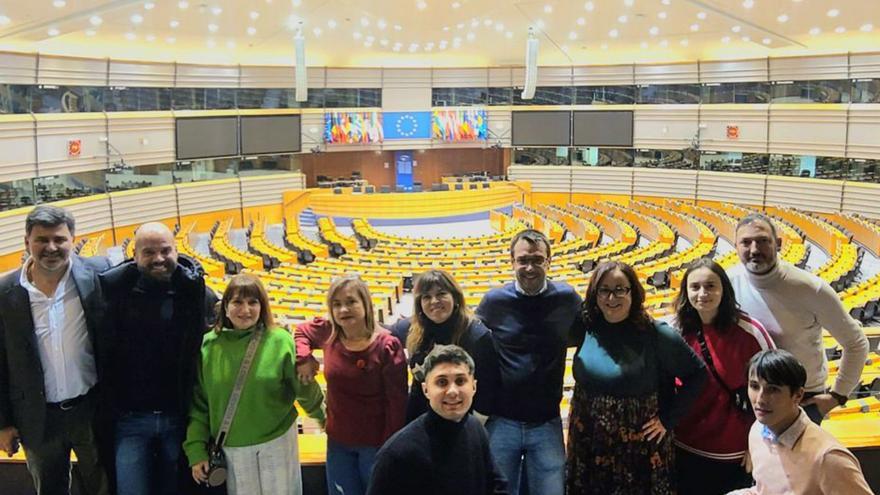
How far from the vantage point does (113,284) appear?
11.9ft

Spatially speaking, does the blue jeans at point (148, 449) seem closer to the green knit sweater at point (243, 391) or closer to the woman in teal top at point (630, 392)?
the green knit sweater at point (243, 391)

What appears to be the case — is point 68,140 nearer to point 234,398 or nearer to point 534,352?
point 234,398

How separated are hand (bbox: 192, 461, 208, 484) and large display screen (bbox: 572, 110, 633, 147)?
29962 millimetres

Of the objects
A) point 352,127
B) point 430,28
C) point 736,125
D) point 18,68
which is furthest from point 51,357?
point 736,125

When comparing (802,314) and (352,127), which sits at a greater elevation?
(352,127)

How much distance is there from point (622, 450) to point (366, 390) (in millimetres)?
1300

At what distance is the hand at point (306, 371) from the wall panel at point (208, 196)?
25.9m

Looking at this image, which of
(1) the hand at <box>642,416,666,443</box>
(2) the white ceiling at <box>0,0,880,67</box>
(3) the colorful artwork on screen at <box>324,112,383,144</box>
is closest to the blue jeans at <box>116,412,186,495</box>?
(1) the hand at <box>642,416,666,443</box>

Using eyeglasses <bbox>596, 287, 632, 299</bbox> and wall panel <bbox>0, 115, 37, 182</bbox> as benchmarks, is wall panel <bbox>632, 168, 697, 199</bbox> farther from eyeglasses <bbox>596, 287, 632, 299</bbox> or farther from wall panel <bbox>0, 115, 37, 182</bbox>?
eyeglasses <bbox>596, 287, 632, 299</bbox>

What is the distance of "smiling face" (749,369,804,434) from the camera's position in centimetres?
289

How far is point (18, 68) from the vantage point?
→ 21.6 meters

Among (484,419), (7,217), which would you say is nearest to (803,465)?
(484,419)

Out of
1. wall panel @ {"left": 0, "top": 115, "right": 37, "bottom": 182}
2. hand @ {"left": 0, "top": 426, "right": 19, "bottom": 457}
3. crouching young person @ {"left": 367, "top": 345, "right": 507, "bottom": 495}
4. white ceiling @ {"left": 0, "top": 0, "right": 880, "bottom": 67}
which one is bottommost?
hand @ {"left": 0, "top": 426, "right": 19, "bottom": 457}

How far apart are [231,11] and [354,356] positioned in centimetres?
1957
